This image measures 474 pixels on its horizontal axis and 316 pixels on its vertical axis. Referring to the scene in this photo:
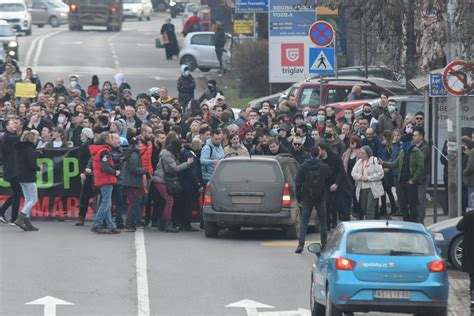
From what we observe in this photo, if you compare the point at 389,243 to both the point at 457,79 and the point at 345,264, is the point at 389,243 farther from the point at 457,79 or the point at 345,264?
the point at 457,79

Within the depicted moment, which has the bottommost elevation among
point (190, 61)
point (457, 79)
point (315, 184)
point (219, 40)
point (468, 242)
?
point (468, 242)

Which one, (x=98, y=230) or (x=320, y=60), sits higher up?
(x=320, y=60)

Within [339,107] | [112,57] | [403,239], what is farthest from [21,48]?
[403,239]

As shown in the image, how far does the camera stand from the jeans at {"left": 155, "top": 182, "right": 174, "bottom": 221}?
24.0 metres

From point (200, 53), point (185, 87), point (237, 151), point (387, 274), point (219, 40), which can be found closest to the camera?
point (387, 274)

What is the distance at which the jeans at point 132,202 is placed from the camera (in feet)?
77.8

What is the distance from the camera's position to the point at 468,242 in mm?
17516

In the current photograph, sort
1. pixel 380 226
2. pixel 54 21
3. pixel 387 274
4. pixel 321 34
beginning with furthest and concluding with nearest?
pixel 54 21, pixel 321 34, pixel 380 226, pixel 387 274

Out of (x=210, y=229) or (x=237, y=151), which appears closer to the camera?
(x=210, y=229)

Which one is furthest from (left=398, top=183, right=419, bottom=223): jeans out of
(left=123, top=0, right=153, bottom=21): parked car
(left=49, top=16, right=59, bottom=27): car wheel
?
(left=123, top=0, right=153, bottom=21): parked car

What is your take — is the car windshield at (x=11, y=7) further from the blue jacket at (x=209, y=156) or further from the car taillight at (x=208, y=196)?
the car taillight at (x=208, y=196)

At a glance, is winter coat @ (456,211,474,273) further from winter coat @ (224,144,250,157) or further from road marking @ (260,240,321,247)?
winter coat @ (224,144,250,157)

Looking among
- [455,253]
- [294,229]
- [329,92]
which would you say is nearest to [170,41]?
[329,92]

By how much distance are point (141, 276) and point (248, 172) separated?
393 centimetres
